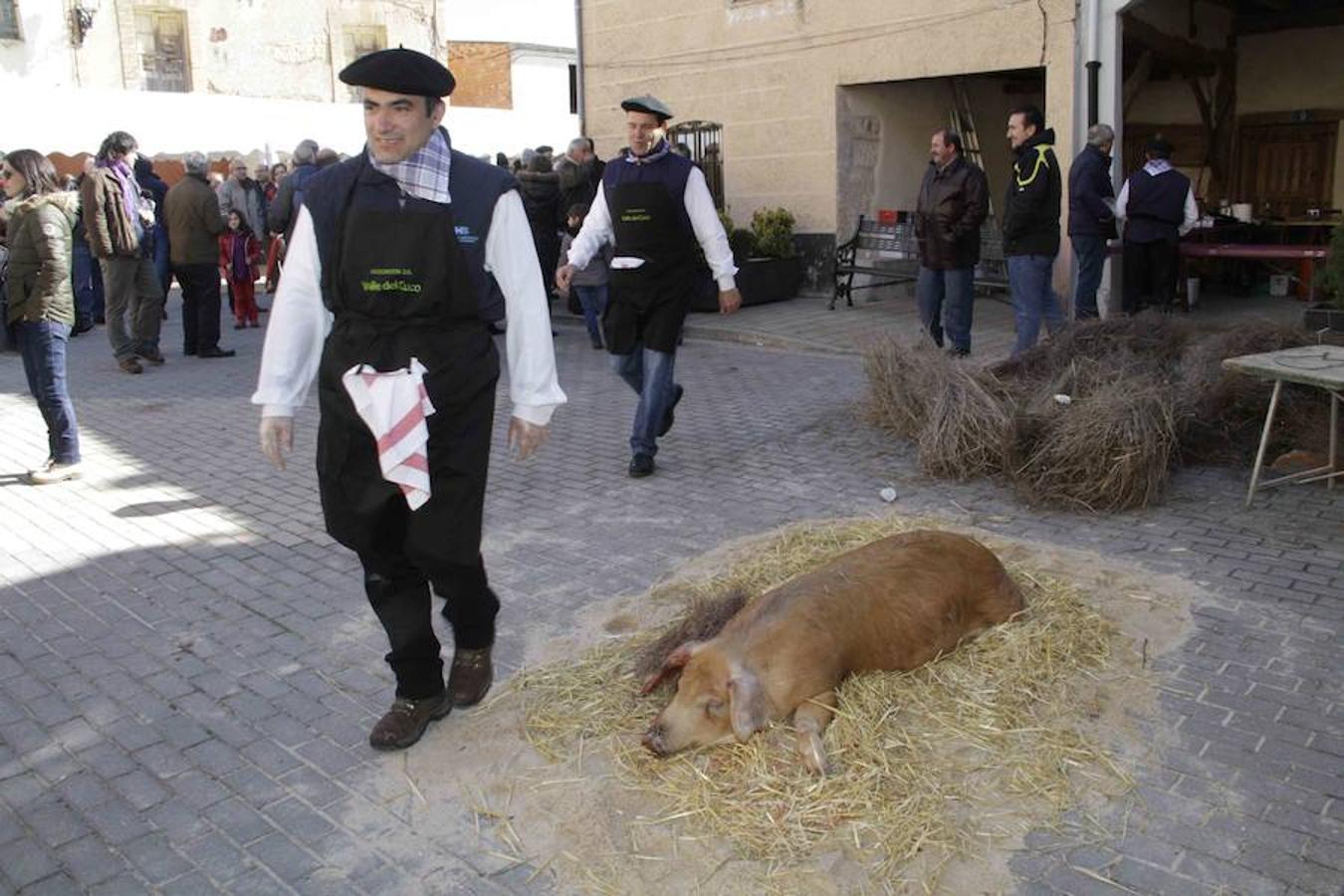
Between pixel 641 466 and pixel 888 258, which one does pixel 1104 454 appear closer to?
pixel 641 466

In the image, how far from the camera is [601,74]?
15734 mm

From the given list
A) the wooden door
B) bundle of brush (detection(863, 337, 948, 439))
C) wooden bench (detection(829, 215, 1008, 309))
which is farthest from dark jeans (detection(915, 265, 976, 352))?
the wooden door

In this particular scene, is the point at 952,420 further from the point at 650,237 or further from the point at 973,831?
the point at 973,831

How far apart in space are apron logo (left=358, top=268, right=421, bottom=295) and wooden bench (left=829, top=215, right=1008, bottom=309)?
31.4 feet

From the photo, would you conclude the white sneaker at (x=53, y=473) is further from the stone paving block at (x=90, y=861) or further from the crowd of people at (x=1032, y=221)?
the crowd of people at (x=1032, y=221)

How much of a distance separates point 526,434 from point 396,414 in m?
0.46

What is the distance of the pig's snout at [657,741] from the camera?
3295mm

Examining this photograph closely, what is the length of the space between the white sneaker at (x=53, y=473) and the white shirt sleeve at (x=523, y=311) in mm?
4396

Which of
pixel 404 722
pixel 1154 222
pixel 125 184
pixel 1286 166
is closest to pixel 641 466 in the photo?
pixel 404 722

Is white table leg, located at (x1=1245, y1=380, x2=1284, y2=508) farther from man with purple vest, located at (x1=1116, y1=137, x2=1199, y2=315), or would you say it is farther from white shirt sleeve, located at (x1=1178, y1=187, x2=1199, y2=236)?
white shirt sleeve, located at (x1=1178, y1=187, x2=1199, y2=236)

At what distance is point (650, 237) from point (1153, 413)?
275 centimetres

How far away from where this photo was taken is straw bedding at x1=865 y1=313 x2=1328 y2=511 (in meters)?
5.66

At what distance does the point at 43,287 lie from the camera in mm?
6684

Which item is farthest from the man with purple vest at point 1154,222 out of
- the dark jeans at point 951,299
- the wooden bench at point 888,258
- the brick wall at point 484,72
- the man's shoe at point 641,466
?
the brick wall at point 484,72
